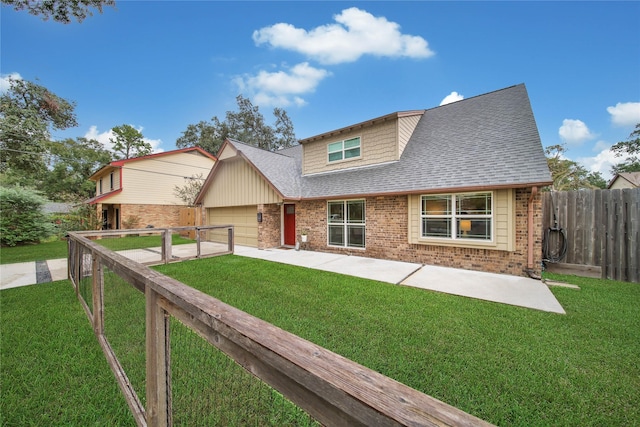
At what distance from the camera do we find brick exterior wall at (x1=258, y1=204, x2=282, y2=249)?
11602mm

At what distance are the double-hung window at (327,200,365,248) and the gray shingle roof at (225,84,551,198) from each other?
614 mm

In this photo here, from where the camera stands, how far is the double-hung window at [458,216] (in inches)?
276

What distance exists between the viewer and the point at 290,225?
12086 mm

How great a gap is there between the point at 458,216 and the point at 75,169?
40.1 meters

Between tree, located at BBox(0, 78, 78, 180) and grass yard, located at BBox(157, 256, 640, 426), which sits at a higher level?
tree, located at BBox(0, 78, 78, 180)

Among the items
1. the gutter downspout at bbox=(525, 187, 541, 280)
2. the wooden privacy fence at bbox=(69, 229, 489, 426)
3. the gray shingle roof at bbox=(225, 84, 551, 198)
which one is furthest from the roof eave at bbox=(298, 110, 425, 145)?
the wooden privacy fence at bbox=(69, 229, 489, 426)

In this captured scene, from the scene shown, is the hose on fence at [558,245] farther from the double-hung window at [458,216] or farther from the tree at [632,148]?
the tree at [632,148]

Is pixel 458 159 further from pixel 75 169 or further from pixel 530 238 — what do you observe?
pixel 75 169

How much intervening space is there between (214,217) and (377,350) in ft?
46.4

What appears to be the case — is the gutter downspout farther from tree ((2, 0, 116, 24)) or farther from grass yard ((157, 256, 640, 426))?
tree ((2, 0, 116, 24))

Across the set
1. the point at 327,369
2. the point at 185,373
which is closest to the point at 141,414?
the point at 185,373

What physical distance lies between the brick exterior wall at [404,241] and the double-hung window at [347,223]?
24 cm

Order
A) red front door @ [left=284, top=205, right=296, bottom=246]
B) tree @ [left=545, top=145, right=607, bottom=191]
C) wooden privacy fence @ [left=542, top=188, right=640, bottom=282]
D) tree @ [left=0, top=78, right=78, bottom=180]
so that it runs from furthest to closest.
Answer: tree @ [left=545, top=145, right=607, bottom=191] < tree @ [left=0, top=78, right=78, bottom=180] < red front door @ [left=284, top=205, right=296, bottom=246] < wooden privacy fence @ [left=542, top=188, right=640, bottom=282]

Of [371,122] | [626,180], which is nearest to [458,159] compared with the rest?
[371,122]
